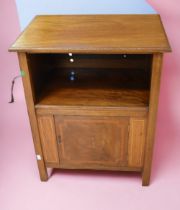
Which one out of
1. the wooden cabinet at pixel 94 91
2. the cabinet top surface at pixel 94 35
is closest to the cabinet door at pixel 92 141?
the wooden cabinet at pixel 94 91

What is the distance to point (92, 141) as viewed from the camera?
144cm

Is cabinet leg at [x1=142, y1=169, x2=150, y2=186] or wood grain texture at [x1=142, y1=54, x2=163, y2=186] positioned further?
cabinet leg at [x1=142, y1=169, x2=150, y2=186]

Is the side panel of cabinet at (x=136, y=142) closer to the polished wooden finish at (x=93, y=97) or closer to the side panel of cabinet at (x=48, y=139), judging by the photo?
the polished wooden finish at (x=93, y=97)

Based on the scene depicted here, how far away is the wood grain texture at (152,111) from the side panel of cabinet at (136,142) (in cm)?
2

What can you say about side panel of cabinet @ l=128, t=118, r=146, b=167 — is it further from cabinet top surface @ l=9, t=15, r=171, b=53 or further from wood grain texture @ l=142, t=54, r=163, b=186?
cabinet top surface @ l=9, t=15, r=171, b=53

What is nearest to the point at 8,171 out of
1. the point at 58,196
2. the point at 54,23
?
the point at 58,196

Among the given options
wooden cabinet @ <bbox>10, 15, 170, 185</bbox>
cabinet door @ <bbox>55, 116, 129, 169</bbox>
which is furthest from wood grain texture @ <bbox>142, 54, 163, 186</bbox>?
Result: cabinet door @ <bbox>55, 116, 129, 169</bbox>

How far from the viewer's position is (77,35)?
4.24ft

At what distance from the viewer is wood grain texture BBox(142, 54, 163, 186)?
3.89 ft

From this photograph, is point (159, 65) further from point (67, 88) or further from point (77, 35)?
point (67, 88)

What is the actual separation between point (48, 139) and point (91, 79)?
39cm

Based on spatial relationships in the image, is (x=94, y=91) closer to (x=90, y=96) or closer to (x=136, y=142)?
(x=90, y=96)

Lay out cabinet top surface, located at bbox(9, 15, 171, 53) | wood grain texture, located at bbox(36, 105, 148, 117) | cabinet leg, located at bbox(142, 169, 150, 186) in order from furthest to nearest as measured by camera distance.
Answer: cabinet leg, located at bbox(142, 169, 150, 186) < wood grain texture, located at bbox(36, 105, 148, 117) < cabinet top surface, located at bbox(9, 15, 171, 53)

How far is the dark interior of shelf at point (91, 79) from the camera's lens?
1.38 meters
